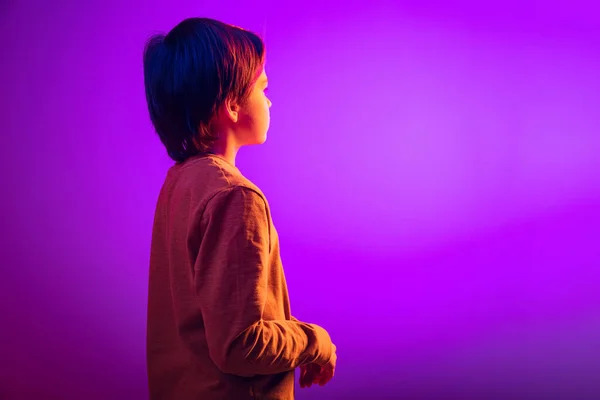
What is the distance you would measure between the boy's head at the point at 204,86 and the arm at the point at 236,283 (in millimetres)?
199

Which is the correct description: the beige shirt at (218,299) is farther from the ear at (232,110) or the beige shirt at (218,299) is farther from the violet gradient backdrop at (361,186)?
the violet gradient backdrop at (361,186)

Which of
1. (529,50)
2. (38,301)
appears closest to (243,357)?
(38,301)

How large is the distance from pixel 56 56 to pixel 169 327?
44.1 inches

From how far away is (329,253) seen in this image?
1.68m

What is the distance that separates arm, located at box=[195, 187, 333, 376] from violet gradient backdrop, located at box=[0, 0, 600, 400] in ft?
3.11

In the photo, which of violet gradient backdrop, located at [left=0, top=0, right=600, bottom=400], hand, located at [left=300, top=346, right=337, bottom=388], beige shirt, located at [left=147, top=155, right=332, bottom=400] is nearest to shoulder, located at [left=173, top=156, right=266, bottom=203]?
beige shirt, located at [left=147, top=155, right=332, bottom=400]

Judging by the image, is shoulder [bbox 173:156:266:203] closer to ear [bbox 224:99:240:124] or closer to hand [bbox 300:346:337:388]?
ear [bbox 224:99:240:124]

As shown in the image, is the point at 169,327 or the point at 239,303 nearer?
the point at 239,303

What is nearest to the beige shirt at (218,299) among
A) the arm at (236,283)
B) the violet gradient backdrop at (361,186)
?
the arm at (236,283)

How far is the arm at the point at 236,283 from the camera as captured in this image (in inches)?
26.0

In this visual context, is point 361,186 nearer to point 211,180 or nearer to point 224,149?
point 224,149

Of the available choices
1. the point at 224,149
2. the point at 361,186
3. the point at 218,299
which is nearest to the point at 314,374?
the point at 218,299

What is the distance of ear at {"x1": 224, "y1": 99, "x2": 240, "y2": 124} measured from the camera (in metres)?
0.84

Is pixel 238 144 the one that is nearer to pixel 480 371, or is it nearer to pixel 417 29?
pixel 417 29
